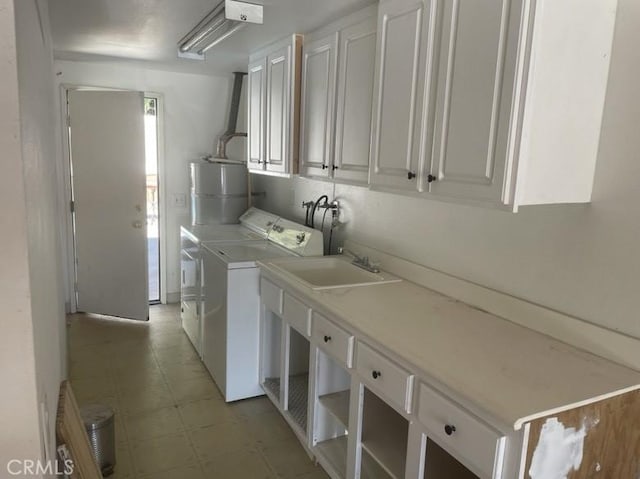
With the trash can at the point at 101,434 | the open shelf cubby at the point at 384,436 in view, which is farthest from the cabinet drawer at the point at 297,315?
the trash can at the point at 101,434

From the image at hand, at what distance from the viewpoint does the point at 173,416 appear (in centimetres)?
291

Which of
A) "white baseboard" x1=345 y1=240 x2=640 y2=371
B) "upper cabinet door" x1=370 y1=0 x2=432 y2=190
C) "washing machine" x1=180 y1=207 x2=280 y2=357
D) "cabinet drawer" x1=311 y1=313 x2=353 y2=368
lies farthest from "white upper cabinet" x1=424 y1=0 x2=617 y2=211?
"washing machine" x1=180 y1=207 x2=280 y2=357

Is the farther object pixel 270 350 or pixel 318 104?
pixel 270 350

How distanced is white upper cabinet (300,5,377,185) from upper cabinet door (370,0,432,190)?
8.5 inches

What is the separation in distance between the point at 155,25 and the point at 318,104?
1.13m

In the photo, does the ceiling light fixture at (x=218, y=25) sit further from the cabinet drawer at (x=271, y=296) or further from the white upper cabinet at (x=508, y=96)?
the cabinet drawer at (x=271, y=296)

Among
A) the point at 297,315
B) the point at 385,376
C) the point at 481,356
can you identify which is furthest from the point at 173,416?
the point at 481,356

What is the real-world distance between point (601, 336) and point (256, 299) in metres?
1.94

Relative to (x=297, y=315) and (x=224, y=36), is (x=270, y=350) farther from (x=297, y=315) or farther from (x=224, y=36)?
(x=224, y=36)

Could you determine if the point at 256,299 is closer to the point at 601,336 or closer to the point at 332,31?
the point at 332,31

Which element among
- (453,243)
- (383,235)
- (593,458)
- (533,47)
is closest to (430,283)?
(453,243)

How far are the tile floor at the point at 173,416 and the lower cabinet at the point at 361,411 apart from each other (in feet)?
0.54

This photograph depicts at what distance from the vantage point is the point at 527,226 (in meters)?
1.89

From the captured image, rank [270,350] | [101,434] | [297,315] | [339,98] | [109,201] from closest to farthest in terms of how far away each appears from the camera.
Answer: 1. [101,434]
2. [297,315]
3. [339,98]
4. [270,350]
5. [109,201]
